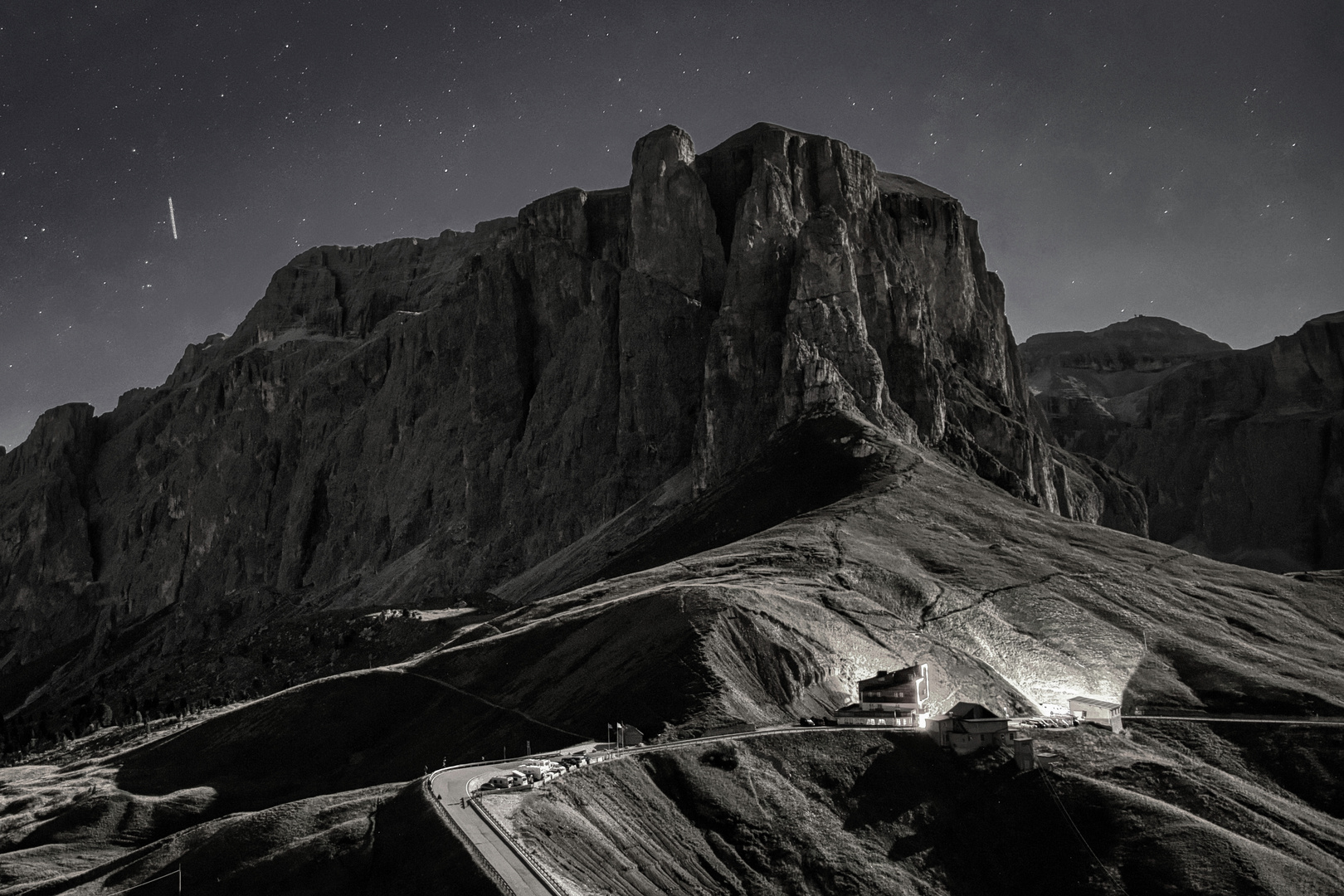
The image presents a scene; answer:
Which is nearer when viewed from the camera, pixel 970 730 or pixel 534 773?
pixel 534 773

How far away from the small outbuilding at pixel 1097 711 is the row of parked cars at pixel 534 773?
39845 millimetres

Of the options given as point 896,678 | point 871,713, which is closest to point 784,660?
point 871,713

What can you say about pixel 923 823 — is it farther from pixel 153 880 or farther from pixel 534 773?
pixel 153 880

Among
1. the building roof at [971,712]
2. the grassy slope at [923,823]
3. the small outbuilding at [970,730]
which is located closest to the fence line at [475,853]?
the grassy slope at [923,823]

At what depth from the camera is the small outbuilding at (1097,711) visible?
88562 millimetres

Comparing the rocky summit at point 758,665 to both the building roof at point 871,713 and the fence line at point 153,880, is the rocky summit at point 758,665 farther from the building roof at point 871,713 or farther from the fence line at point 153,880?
the building roof at point 871,713

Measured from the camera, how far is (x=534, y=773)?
66.1 meters

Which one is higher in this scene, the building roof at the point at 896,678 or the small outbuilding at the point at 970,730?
the building roof at the point at 896,678

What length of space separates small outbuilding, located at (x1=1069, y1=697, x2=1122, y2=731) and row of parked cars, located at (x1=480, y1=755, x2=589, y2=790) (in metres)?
39.8

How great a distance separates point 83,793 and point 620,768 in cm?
4895

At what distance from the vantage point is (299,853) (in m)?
65.8

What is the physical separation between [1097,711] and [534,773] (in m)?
44.5

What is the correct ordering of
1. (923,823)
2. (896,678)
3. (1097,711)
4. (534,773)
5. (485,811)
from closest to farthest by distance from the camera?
1. (485,811)
2. (534,773)
3. (923,823)
4. (896,678)
5. (1097,711)

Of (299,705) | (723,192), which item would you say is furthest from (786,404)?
(299,705)
